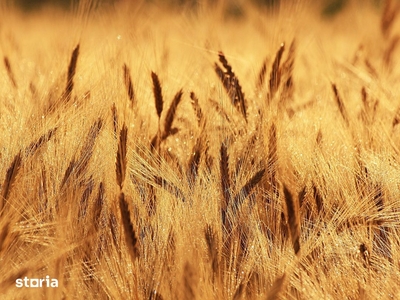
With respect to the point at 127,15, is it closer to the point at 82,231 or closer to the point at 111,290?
the point at 82,231

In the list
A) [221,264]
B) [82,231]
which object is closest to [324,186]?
[221,264]

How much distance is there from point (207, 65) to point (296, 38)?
29 centimetres

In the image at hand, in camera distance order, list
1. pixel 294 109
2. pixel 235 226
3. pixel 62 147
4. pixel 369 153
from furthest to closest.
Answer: pixel 294 109 < pixel 369 153 < pixel 62 147 < pixel 235 226

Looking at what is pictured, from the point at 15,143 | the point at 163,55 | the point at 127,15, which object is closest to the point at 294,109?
the point at 163,55

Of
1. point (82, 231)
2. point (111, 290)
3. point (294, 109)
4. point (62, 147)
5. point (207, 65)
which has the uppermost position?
point (207, 65)

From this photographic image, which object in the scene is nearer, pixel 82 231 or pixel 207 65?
pixel 82 231

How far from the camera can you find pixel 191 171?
138 centimetres

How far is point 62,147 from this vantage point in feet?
4.27

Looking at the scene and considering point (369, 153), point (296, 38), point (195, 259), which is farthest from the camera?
point (296, 38)

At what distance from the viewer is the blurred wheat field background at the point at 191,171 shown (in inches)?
42.3

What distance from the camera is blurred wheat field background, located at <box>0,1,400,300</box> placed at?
107 centimetres

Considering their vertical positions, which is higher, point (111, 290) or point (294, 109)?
point (294, 109)

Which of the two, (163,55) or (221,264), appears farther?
(163,55)

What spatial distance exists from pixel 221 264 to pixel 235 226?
3.2 inches
